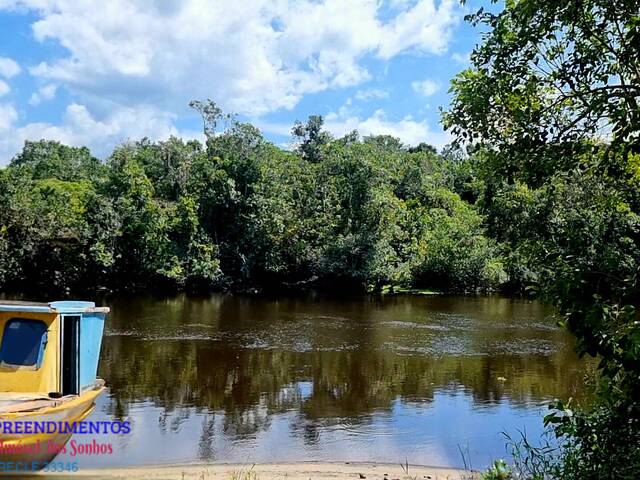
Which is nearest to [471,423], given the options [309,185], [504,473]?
[504,473]

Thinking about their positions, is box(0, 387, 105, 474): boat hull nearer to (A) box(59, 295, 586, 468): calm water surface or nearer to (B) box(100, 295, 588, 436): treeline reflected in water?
(A) box(59, 295, 586, 468): calm water surface

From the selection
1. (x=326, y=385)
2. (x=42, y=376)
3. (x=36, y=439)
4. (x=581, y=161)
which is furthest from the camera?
(x=326, y=385)

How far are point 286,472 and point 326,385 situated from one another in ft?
19.1

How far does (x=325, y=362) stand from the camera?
17016mm

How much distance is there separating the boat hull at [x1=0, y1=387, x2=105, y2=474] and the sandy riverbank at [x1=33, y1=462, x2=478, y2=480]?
0.41 m

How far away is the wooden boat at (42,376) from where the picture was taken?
268 inches

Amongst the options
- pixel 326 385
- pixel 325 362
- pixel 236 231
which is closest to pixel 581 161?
pixel 326 385

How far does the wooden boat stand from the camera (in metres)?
6.80

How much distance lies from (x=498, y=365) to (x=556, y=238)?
1298cm

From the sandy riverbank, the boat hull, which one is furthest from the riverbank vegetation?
the boat hull

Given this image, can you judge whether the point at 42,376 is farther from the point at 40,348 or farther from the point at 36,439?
the point at 36,439

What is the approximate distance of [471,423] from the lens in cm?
1163

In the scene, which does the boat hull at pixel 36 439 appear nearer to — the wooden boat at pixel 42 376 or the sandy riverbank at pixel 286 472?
the wooden boat at pixel 42 376

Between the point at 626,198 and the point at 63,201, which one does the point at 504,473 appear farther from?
the point at 63,201
